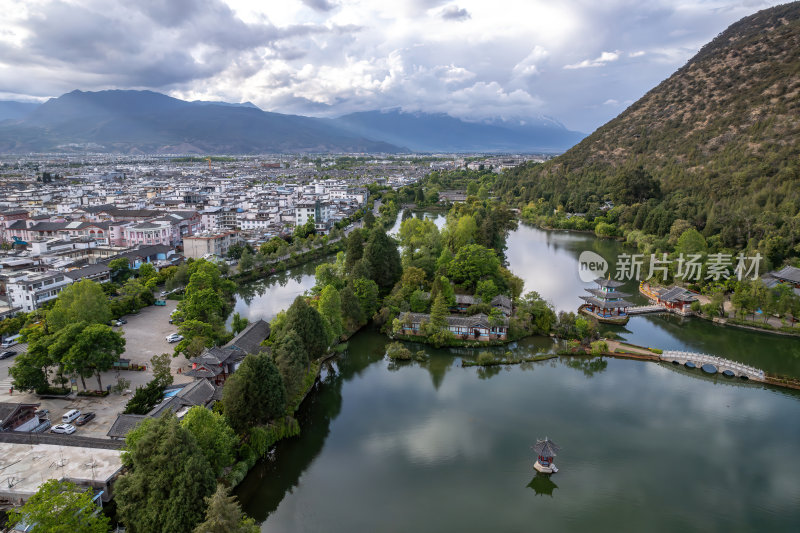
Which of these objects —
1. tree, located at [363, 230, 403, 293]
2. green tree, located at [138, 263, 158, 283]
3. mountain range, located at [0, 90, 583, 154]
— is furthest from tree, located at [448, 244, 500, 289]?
mountain range, located at [0, 90, 583, 154]

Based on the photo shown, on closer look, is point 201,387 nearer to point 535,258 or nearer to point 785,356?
point 785,356

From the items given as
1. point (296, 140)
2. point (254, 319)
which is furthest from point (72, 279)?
point (296, 140)

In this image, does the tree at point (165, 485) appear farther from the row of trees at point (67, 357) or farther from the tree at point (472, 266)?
the tree at point (472, 266)

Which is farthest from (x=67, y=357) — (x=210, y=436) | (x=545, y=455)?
(x=545, y=455)

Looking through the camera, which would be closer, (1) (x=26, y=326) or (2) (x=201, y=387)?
(2) (x=201, y=387)

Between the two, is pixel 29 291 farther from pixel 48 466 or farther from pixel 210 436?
pixel 210 436

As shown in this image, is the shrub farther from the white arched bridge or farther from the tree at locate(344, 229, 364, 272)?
the white arched bridge
